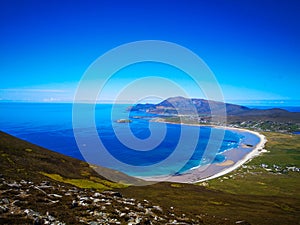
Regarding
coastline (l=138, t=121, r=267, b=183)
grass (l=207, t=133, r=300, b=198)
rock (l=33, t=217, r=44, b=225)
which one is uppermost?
rock (l=33, t=217, r=44, b=225)

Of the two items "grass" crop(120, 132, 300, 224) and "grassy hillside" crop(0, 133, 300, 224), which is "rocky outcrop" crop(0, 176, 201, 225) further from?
"grass" crop(120, 132, 300, 224)

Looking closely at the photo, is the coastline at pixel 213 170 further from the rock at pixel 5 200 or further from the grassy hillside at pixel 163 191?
the rock at pixel 5 200

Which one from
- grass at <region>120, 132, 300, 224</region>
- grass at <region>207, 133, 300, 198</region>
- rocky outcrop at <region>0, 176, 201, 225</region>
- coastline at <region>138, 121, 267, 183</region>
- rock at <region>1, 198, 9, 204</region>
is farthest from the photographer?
coastline at <region>138, 121, 267, 183</region>

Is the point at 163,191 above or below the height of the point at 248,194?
above

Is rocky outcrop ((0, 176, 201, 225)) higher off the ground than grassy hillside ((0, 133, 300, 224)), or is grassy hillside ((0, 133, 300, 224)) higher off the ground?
rocky outcrop ((0, 176, 201, 225))

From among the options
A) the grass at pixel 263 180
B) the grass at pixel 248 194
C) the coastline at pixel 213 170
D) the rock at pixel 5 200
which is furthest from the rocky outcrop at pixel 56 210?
the coastline at pixel 213 170

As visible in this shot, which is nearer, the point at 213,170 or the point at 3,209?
the point at 3,209

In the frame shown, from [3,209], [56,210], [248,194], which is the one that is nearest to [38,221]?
[56,210]

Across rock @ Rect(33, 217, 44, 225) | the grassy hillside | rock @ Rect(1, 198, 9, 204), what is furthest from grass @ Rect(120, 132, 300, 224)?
rock @ Rect(1, 198, 9, 204)

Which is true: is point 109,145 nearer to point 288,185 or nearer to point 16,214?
point 288,185

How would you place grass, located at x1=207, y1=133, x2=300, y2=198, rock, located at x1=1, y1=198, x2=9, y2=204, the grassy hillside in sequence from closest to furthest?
rock, located at x1=1, y1=198, x2=9, y2=204 → the grassy hillside → grass, located at x1=207, y1=133, x2=300, y2=198

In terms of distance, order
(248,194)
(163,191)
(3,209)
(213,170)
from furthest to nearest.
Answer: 1. (213,170)
2. (248,194)
3. (163,191)
4. (3,209)

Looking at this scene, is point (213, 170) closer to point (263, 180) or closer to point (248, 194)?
point (263, 180)
